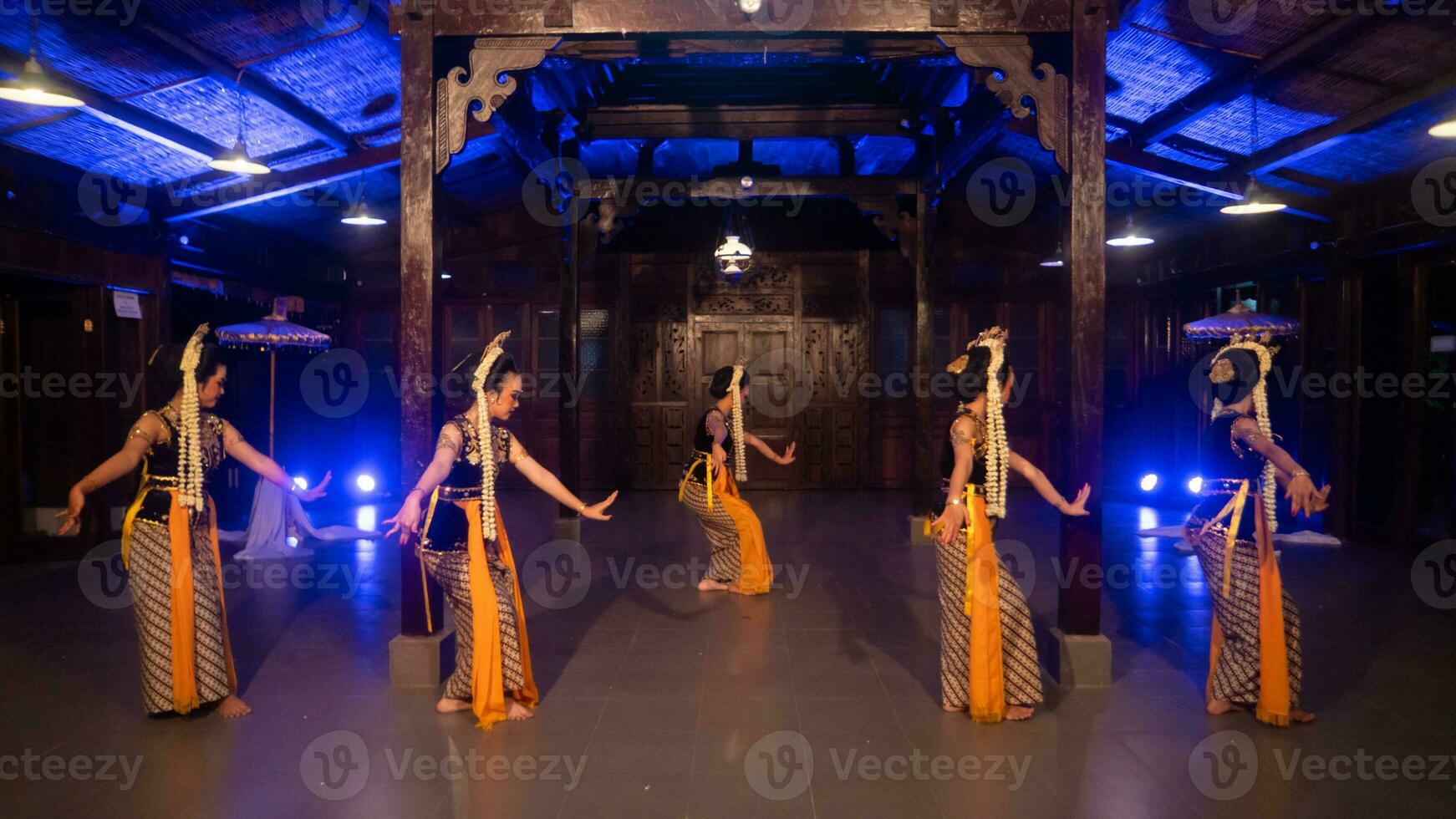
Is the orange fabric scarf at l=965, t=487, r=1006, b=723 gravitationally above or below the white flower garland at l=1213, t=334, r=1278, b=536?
below

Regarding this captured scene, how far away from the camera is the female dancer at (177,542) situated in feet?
12.2

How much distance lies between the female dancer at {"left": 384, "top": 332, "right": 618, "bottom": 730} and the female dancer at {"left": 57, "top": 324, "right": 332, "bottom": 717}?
629 millimetres

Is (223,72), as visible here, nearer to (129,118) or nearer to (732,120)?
(129,118)

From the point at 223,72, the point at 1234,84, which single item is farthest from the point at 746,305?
the point at 223,72

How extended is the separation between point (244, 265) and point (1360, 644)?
10505 mm

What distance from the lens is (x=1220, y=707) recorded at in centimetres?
379

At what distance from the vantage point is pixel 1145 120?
7.41m

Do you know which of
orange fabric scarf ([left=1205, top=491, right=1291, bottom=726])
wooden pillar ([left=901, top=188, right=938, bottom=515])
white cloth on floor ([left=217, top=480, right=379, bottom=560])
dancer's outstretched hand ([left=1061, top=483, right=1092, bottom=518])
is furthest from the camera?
wooden pillar ([left=901, top=188, right=938, bottom=515])

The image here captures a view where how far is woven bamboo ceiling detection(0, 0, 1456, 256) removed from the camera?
17.2 feet

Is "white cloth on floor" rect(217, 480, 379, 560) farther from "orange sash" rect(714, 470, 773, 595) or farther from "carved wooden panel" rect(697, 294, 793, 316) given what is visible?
"carved wooden panel" rect(697, 294, 793, 316)

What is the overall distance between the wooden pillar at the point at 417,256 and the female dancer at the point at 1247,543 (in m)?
3.76

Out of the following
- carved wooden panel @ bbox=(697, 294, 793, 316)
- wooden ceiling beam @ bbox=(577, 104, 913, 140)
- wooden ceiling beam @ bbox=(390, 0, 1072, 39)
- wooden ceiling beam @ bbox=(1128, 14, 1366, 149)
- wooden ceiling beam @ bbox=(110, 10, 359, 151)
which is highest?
wooden ceiling beam @ bbox=(577, 104, 913, 140)

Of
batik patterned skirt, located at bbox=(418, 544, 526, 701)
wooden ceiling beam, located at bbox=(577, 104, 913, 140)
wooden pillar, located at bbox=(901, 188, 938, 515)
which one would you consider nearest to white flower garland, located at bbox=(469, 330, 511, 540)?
batik patterned skirt, located at bbox=(418, 544, 526, 701)

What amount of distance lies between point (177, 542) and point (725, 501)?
3.33 meters
